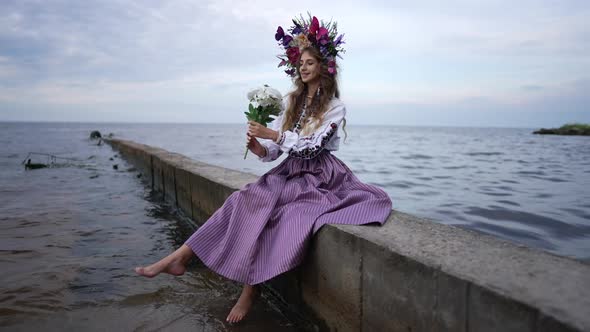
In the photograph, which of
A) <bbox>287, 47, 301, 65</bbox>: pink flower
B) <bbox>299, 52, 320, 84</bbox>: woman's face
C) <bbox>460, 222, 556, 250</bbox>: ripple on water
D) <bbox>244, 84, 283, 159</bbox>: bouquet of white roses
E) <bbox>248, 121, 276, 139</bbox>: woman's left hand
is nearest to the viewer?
<bbox>248, 121, 276, 139</bbox>: woman's left hand

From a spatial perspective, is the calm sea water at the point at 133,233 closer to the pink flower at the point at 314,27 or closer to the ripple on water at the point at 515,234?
the ripple on water at the point at 515,234

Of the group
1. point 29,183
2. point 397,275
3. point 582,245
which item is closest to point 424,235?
point 397,275

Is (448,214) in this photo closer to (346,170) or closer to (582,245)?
(582,245)

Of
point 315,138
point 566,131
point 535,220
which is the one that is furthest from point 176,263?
point 566,131

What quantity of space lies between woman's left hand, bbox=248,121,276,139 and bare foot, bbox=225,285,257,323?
0.96m

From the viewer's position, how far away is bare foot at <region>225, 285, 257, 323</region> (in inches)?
93.0

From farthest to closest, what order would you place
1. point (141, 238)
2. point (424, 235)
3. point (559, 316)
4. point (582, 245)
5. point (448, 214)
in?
point (448, 214) → point (141, 238) → point (582, 245) → point (424, 235) → point (559, 316)

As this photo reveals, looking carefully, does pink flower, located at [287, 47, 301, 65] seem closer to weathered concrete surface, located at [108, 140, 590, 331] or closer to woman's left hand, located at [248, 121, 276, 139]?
woman's left hand, located at [248, 121, 276, 139]

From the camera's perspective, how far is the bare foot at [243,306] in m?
2.36

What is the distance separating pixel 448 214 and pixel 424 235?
3.86 metres

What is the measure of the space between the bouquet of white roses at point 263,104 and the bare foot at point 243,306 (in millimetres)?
927

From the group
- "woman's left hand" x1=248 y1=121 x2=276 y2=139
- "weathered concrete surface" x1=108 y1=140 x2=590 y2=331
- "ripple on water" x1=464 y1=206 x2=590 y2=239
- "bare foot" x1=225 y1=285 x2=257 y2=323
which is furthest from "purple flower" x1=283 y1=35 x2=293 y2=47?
"ripple on water" x1=464 y1=206 x2=590 y2=239

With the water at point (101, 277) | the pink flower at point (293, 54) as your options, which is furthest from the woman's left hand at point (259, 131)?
the water at point (101, 277)

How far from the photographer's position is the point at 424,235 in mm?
1922
